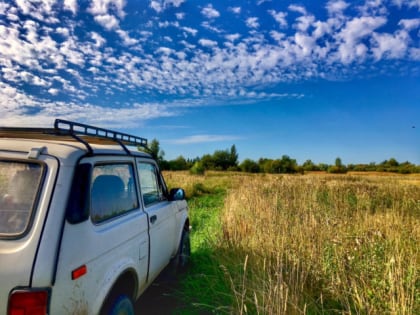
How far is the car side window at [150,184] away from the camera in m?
3.52

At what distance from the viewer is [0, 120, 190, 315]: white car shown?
5.37 ft

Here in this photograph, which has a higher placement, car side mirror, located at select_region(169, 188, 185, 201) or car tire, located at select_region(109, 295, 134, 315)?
car side mirror, located at select_region(169, 188, 185, 201)

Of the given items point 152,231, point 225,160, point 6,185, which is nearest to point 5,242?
point 6,185

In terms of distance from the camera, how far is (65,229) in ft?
5.93

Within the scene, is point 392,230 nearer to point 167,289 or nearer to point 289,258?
point 289,258

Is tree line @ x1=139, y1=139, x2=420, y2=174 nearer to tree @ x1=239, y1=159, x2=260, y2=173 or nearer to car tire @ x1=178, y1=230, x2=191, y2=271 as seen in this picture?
tree @ x1=239, y1=159, x2=260, y2=173

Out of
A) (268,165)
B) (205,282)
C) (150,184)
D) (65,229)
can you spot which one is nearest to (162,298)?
(205,282)

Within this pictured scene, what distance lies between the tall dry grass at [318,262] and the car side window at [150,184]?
136 centimetres

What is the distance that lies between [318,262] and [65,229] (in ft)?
11.6

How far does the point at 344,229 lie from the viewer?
4887 millimetres

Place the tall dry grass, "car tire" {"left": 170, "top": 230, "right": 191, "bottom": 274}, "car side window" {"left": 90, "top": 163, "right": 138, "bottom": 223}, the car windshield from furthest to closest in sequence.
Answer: "car tire" {"left": 170, "top": 230, "right": 191, "bottom": 274}
the tall dry grass
"car side window" {"left": 90, "top": 163, "right": 138, "bottom": 223}
the car windshield

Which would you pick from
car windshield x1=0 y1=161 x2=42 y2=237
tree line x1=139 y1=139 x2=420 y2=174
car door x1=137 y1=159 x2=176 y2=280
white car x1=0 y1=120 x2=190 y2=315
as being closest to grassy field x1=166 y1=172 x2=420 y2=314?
car door x1=137 y1=159 x2=176 y2=280

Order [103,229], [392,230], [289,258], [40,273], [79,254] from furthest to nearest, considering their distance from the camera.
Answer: [392,230] → [289,258] → [103,229] → [79,254] → [40,273]

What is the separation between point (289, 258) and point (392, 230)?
6.43 ft
